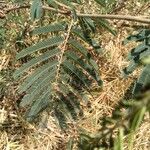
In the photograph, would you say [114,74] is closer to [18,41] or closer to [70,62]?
[18,41]

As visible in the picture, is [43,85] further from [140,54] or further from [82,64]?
[140,54]

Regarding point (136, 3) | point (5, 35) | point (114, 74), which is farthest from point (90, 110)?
point (136, 3)

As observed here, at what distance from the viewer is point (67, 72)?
5.60ft

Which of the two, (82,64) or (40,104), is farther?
(82,64)

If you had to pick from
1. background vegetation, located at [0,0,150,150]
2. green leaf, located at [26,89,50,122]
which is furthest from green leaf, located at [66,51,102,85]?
green leaf, located at [26,89,50,122]

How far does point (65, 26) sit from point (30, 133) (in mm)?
732

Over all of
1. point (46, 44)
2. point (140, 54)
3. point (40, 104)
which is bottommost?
point (40, 104)

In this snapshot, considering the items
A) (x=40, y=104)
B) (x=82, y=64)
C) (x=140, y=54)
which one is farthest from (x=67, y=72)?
(x=140, y=54)

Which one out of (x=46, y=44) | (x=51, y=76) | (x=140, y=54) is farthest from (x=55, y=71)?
(x=140, y=54)

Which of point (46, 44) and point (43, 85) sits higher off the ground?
point (46, 44)

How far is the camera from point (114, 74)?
2.45 m

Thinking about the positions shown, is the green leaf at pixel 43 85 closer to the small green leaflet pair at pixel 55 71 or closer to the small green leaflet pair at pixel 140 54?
the small green leaflet pair at pixel 55 71

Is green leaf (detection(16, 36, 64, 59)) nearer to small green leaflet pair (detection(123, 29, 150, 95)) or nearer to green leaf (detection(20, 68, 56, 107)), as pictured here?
green leaf (detection(20, 68, 56, 107))

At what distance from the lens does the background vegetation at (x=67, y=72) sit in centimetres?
162
